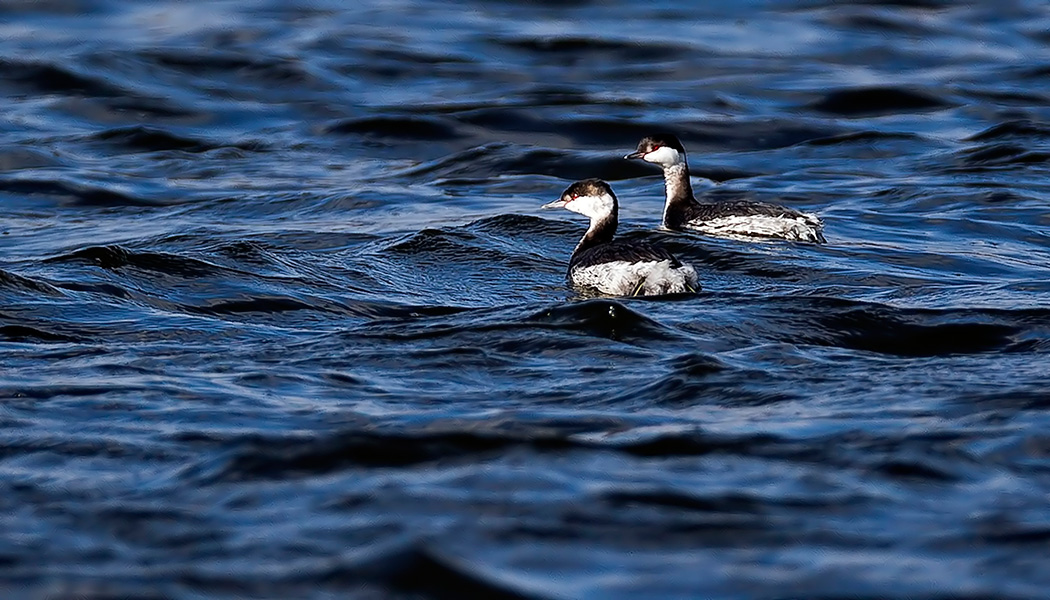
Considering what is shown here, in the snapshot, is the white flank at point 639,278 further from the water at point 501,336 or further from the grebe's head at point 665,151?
the grebe's head at point 665,151

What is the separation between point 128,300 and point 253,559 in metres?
4.60

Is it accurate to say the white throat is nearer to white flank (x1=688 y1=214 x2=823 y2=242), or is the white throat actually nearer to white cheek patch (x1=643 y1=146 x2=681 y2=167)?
white cheek patch (x1=643 y1=146 x2=681 y2=167)

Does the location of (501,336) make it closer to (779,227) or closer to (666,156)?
(779,227)

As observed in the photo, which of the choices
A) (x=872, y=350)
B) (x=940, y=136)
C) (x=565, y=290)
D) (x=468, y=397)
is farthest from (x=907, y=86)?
(x=468, y=397)

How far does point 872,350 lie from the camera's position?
8.49 m

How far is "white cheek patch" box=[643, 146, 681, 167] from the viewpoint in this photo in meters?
13.9

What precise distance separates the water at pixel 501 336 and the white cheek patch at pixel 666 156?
0.57m

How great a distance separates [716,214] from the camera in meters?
12.8

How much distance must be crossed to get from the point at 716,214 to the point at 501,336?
4570mm

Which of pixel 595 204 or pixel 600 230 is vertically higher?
pixel 595 204

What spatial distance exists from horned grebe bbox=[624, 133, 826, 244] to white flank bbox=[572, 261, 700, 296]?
6.71ft

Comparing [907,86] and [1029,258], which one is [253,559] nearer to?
[1029,258]

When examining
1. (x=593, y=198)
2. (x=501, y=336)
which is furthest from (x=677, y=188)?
(x=501, y=336)

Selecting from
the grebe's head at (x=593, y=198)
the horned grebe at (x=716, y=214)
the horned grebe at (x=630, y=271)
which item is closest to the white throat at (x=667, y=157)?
the horned grebe at (x=716, y=214)
